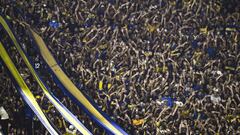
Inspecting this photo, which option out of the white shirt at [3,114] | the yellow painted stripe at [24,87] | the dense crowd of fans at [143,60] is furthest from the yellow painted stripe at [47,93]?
the white shirt at [3,114]

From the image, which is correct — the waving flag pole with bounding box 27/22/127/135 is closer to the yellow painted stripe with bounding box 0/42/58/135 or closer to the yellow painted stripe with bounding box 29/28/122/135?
the yellow painted stripe with bounding box 29/28/122/135

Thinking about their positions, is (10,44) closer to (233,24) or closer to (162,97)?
(162,97)

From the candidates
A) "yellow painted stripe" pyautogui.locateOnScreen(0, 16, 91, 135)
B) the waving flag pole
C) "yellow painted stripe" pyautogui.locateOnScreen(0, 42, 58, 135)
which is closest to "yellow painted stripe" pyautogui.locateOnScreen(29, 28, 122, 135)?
the waving flag pole

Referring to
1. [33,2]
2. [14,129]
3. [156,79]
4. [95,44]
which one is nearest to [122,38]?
[95,44]

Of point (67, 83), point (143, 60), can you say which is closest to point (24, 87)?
point (67, 83)

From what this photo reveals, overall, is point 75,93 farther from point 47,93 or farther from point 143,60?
point 143,60
